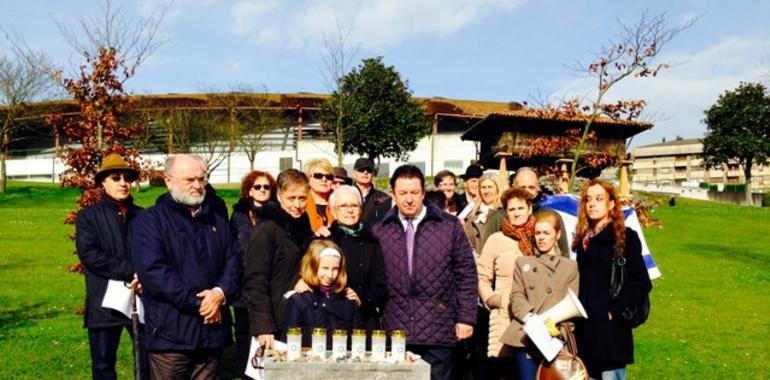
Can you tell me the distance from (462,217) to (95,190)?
405cm

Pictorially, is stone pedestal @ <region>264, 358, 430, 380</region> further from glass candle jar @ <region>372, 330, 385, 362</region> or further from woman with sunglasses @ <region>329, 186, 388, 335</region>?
woman with sunglasses @ <region>329, 186, 388, 335</region>

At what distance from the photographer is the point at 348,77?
39.0 m

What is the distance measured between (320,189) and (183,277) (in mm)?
1771

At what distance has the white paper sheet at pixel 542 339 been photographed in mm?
5039

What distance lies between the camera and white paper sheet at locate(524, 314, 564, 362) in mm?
5039

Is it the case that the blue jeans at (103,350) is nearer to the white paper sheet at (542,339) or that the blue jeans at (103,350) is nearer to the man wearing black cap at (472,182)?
the white paper sheet at (542,339)

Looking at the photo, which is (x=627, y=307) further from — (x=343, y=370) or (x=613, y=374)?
(x=343, y=370)

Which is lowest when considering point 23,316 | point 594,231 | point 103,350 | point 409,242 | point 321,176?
point 23,316

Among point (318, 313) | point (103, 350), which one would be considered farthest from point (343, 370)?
point (103, 350)

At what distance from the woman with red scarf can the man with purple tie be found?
18.4 inches

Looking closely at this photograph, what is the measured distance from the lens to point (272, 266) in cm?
513

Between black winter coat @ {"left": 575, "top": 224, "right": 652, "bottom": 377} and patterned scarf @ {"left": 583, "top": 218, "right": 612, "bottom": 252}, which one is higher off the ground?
patterned scarf @ {"left": 583, "top": 218, "right": 612, "bottom": 252}

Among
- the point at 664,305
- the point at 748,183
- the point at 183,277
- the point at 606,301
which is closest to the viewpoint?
the point at 183,277

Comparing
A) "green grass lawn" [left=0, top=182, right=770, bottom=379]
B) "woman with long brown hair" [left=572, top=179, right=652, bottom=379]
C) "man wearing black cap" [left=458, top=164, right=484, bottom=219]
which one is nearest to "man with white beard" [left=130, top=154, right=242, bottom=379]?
"woman with long brown hair" [left=572, top=179, right=652, bottom=379]
